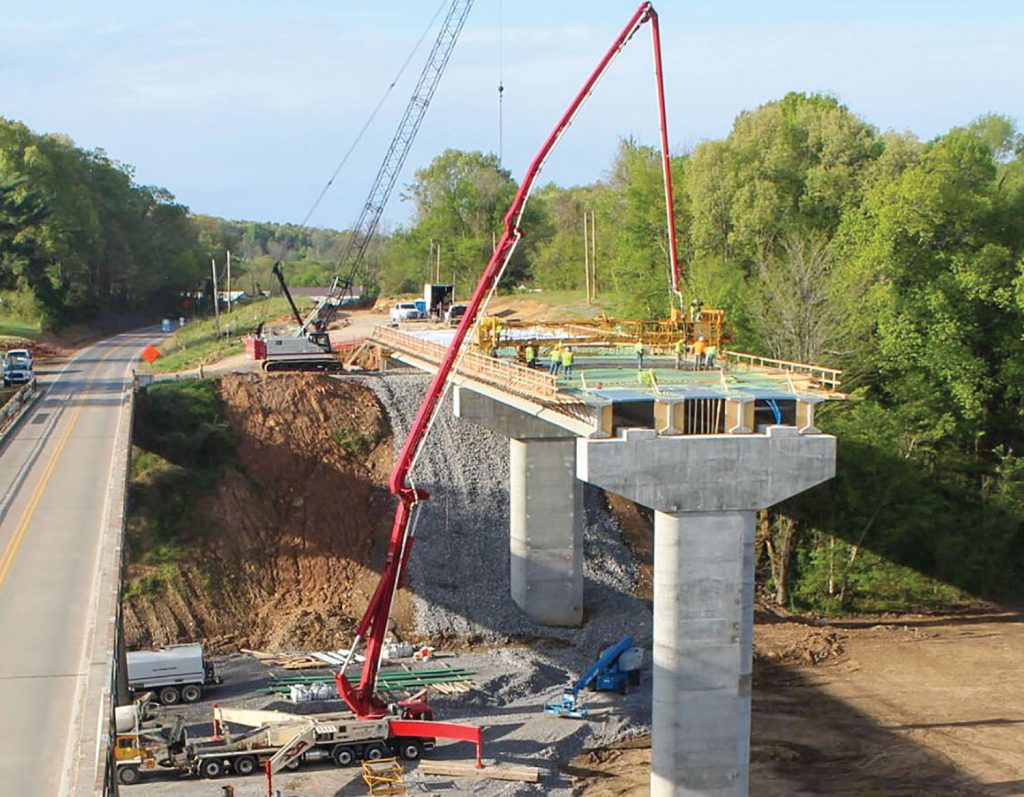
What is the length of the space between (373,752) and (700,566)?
34.1 feet

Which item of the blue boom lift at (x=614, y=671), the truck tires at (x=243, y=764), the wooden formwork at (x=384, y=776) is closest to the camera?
the wooden formwork at (x=384, y=776)

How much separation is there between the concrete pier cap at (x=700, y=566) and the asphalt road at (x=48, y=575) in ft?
38.4

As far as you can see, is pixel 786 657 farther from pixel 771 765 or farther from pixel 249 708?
pixel 249 708

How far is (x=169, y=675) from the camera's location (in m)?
37.0

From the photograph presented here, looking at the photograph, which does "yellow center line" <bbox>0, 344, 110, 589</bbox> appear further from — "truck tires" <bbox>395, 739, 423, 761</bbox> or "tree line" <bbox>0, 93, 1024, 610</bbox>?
"tree line" <bbox>0, 93, 1024, 610</bbox>

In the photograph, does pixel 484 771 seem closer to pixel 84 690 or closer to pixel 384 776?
pixel 384 776

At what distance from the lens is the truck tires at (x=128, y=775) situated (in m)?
31.2

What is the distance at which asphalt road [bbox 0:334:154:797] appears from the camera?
66.7ft

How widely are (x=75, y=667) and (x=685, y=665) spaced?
13.3m

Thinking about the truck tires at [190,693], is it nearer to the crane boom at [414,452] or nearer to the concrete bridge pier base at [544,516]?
the crane boom at [414,452]

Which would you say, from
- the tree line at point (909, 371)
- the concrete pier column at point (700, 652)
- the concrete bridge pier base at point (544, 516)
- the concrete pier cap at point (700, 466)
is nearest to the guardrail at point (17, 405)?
the concrete bridge pier base at point (544, 516)

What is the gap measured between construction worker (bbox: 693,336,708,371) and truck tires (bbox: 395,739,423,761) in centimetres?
1397

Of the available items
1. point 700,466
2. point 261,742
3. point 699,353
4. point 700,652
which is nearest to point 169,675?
point 261,742

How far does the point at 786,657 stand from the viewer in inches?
1772
